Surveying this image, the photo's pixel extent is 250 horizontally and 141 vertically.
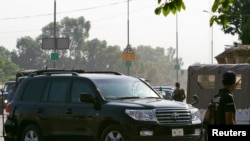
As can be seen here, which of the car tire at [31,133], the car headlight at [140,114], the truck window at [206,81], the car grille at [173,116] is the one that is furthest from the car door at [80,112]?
the truck window at [206,81]

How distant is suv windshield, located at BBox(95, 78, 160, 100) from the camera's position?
14500 millimetres

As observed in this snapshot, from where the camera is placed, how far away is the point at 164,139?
13.7 m

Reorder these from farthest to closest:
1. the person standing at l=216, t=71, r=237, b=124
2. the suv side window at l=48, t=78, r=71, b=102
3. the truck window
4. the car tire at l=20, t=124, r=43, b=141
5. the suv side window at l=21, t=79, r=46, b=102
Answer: the truck window, the suv side window at l=21, t=79, r=46, b=102, the car tire at l=20, t=124, r=43, b=141, the suv side window at l=48, t=78, r=71, b=102, the person standing at l=216, t=71, r=237, b=124

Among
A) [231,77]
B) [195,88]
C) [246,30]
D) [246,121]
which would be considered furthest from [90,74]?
[246,30]

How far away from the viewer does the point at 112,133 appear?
13727mm

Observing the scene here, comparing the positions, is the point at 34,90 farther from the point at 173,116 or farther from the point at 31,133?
the point at 173,116

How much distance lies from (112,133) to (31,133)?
2447mm

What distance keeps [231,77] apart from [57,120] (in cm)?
596

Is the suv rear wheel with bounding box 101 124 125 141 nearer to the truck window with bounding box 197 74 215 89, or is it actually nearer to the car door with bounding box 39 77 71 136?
the car door with bounding box 39 77 71 136

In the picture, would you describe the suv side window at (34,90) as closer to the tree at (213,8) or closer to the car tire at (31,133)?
the car tire at (31,133)

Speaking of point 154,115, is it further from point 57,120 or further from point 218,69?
point 218,69

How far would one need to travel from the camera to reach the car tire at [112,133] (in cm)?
1363

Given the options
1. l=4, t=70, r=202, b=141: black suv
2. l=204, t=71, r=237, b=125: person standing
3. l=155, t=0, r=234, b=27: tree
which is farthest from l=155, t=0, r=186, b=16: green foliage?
l=4, t=70, r=202, b=141: black suv

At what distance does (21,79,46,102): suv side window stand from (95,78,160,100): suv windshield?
5.16 ft
